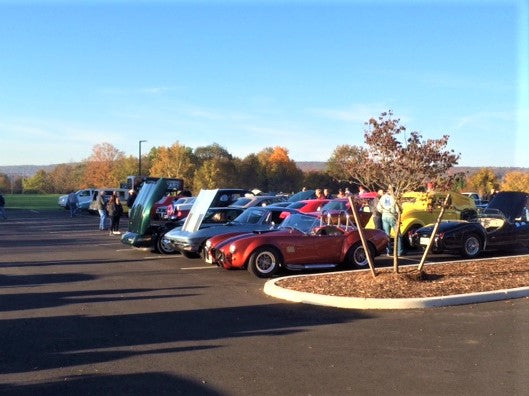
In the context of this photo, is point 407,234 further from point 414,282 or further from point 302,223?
point 414,282

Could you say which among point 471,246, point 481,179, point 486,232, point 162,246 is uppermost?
point 481,179

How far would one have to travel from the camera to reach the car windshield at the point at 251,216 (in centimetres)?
1584

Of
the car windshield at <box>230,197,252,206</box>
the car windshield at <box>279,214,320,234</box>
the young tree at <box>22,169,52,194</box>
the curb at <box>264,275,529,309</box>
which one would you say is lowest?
the curb at <box>264,275,529,309</box>

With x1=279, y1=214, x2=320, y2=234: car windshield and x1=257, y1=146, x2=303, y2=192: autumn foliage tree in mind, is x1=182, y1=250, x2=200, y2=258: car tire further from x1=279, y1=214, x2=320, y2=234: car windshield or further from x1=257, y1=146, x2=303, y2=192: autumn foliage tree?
x1=257, y1=146, x2=303, y2=192: autumn foliage tree

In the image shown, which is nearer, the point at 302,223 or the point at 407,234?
the point at 302,223

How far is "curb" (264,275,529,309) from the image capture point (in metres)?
9.42

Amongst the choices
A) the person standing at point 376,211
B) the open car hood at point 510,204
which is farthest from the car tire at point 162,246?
the open car hood at point 510,204

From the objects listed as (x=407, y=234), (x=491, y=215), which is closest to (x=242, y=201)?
(x=407, y=234)

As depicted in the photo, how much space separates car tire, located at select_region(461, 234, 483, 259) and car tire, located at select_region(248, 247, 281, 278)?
16.7ft

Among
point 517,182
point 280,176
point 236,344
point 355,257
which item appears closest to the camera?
point 236,344

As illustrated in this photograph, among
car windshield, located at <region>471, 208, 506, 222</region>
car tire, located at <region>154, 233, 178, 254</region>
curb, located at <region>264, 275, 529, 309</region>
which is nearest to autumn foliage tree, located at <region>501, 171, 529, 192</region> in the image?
car windshield, located at <region>471, 208, 506, 222</region>

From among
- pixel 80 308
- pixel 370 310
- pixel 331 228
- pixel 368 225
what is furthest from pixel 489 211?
pixel 80 308

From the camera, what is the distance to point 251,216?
16.1m

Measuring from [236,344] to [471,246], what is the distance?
373 inches
